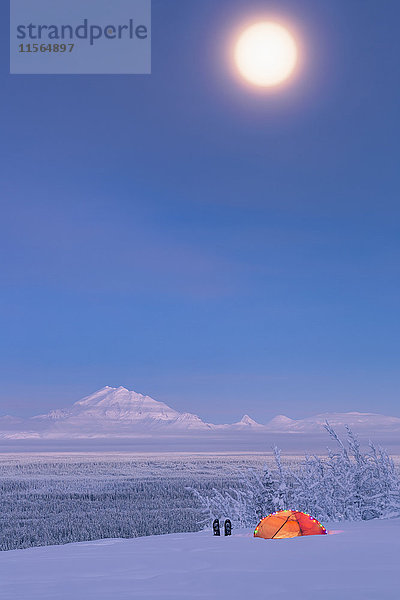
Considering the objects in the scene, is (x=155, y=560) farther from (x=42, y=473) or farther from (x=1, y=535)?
(x=42, y=473)

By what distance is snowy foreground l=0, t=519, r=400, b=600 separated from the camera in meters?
7.14

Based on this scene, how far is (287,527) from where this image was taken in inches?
596

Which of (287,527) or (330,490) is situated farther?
(330,490)

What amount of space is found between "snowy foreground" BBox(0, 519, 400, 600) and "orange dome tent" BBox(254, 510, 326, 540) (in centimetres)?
234

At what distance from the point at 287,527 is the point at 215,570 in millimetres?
6911

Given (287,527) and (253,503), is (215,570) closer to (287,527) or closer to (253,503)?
(287,527)

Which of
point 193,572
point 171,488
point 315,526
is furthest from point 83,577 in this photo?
point 171,488

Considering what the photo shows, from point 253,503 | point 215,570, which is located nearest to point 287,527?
point 215,570

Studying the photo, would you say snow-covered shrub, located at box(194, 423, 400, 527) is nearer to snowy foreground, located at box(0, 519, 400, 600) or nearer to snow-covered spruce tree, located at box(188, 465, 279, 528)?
snow-covered spruce tree, located at box(188, 465, 279, 528)

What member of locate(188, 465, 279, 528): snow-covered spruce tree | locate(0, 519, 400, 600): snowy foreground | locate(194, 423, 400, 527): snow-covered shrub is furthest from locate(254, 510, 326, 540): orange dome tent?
locate(188, 465, 279, 528): snow-covered spruce tree

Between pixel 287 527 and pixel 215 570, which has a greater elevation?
pixel 215 570

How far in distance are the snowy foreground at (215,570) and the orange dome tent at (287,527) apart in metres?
2.34

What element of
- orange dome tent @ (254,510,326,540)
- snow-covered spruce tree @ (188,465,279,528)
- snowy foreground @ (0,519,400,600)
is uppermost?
snowy foreground @ (0,519,400,600)

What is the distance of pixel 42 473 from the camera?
242ft
